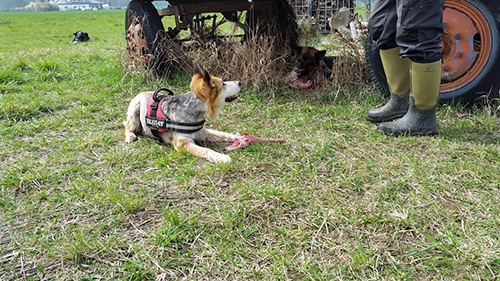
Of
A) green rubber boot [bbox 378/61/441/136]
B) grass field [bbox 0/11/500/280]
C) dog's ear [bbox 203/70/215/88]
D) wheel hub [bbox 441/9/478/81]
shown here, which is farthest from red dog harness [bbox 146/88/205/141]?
wheel hub [bbox 441/9/478/81]

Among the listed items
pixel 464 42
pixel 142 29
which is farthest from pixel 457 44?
pixel 142 29

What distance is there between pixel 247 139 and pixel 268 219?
1.11 metres

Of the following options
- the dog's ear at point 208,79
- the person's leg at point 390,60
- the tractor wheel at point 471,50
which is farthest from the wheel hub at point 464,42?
the dog's ear at point 208,79

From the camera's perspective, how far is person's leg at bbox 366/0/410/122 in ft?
9.91

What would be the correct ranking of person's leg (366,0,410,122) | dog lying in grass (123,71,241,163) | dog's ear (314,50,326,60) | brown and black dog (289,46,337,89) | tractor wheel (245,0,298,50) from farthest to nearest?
tractor wheel (245,0,298,50)
dog's ear (314,50,326,60)
brown and black dog (289,46,337,89)
person's leg (366,0,410,122)
dog lying in grass (123,71,241,163)

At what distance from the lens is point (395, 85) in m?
3.23

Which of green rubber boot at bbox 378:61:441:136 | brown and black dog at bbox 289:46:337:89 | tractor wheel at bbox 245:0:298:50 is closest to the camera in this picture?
green rubber boot at bbox 378:61:441:136

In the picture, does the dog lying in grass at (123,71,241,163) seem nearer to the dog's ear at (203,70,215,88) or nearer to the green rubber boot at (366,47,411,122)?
the dog's ear at (203,70,215,88)

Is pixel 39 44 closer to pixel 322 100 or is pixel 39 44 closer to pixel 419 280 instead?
pixel 322 100

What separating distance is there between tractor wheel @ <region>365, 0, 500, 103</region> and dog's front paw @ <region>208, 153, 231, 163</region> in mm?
2257

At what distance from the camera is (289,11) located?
555cm

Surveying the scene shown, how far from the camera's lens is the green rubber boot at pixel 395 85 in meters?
3.12

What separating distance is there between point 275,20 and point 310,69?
116cm

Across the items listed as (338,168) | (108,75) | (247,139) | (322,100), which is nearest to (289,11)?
(322,100)
